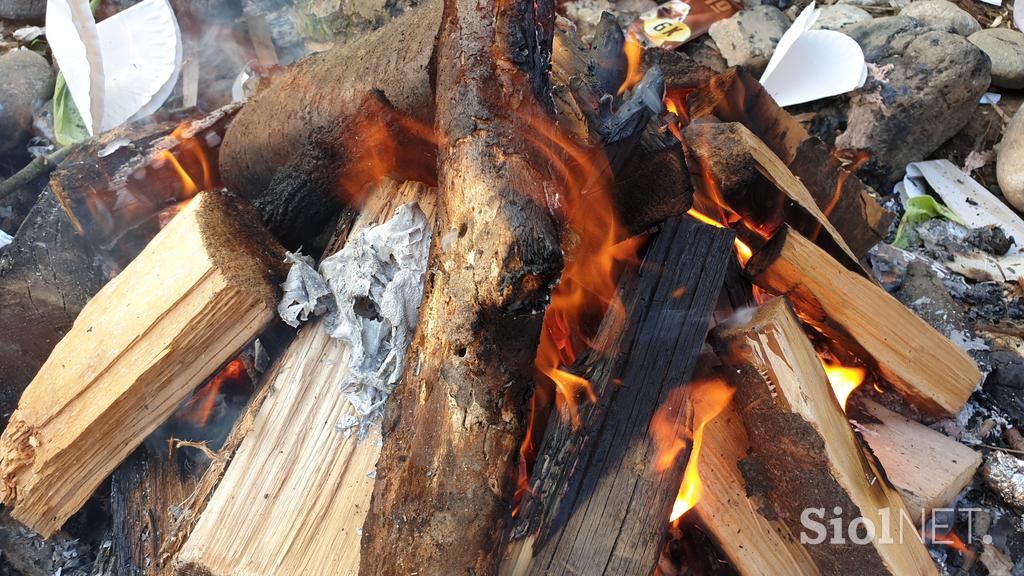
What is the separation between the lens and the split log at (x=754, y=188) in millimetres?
2408

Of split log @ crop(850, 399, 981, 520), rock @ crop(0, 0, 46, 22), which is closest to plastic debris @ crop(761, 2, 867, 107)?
split log @ crop(850, 399, 981, 520)

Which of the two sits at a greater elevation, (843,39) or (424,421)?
(424,421)

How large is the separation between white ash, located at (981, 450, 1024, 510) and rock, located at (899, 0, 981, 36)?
299cm

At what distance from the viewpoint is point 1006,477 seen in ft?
7.50

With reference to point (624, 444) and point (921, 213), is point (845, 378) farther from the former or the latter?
point (921, 213)

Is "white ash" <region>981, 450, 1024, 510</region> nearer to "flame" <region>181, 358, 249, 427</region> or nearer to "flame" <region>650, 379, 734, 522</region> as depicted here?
"flame" <region>650, 379, 734, 522</region>

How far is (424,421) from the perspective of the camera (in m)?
1.59

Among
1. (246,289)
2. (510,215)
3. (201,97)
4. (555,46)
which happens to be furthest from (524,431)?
(201,97)

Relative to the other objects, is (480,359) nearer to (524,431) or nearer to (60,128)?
(524,431)

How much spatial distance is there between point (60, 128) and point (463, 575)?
11.9 ft

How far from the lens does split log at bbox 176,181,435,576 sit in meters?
1.85

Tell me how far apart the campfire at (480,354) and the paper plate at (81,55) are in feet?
3.04

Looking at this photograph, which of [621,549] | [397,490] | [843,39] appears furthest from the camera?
[843,39]

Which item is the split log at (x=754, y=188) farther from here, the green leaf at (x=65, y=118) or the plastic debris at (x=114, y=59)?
the green leaf at (x=65, y=118)
